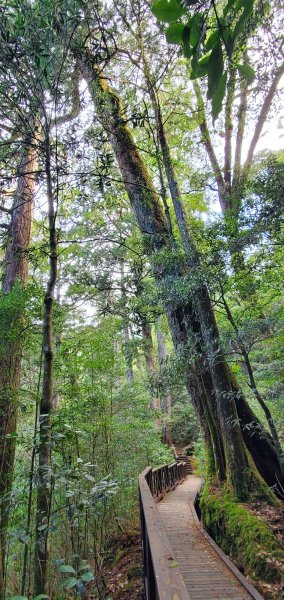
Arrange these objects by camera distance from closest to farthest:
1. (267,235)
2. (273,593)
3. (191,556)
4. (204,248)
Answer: (273,593) < (191,556) < (267,235) < (204,248)

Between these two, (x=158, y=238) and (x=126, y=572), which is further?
(x=158, y=238)

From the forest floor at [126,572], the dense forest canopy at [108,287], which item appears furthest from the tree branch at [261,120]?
the forest floor at [126,572]

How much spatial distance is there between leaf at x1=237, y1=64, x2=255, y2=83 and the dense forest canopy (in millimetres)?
2069

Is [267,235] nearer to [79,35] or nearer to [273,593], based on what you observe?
[79,35]

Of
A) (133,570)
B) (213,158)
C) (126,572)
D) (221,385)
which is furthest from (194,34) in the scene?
(213,158)

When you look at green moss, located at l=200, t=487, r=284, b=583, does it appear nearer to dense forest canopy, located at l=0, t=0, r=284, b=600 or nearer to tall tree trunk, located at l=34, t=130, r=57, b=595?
dense forest canopy, located at l=0, t=0, r=284, b=600

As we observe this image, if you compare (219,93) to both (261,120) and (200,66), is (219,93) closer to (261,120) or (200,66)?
(200,66)

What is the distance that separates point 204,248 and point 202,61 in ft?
15.0

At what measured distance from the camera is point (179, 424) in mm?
19531

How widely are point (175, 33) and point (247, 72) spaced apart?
0.67 feet

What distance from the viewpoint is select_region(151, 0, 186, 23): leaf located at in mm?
780


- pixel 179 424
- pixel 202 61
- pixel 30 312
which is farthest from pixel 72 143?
pixel 179 424

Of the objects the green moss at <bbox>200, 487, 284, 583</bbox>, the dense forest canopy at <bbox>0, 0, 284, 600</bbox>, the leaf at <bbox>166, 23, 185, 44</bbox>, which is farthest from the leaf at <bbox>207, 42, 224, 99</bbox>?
the green moss at <bbox>200, 487, 284, 583</bbox>

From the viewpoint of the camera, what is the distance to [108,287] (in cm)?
721
